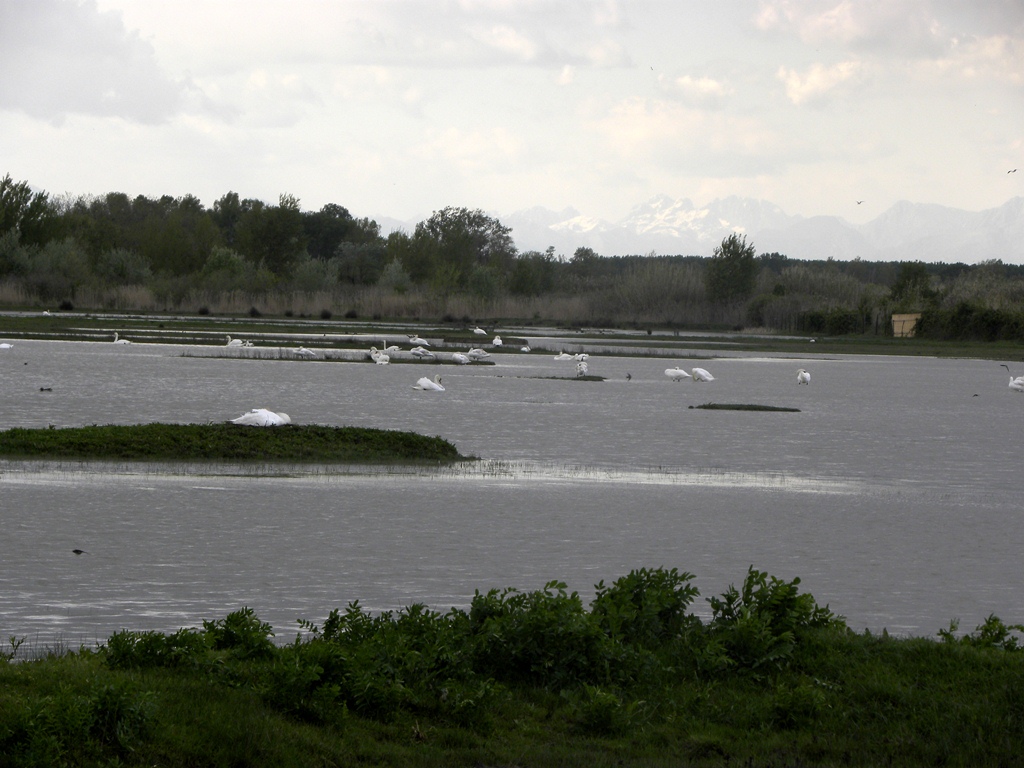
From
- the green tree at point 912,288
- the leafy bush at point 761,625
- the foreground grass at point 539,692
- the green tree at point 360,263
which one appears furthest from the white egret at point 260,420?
the green tree at point 360,263

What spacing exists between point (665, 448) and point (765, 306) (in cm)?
7340

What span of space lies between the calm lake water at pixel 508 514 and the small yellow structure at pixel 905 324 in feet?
185

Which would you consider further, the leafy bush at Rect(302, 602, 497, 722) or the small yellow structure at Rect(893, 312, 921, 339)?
the small yellow structure at Rect(893, 312, 921, 339)

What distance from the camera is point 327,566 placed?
36.0 feet

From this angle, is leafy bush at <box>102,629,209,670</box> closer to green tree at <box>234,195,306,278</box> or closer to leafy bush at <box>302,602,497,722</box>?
leafy bush at <box>302,602,497,722</box>

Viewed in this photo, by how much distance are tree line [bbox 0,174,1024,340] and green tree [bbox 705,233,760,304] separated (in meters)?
0.11

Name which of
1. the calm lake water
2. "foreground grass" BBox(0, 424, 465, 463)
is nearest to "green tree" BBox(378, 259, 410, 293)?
the calm lake water

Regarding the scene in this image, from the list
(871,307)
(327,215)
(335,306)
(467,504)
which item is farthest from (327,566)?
(327,215)

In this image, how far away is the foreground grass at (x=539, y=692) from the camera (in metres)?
5.97

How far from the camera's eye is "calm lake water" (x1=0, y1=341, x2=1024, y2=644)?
10.0 m

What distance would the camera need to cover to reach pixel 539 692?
7.41m

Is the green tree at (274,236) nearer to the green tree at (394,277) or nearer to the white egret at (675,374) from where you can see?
the green tree at (394,277)

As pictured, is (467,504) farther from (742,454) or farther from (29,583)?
(742,454)

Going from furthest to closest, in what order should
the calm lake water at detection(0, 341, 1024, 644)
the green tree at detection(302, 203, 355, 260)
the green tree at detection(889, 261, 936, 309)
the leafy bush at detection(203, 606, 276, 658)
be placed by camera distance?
the green tree at detection(302, 203, 355, 260) < the green tree at detection(889, 261, 936, 309) < the calm lake water at detection(0, 341, 1024, 644) < the leafy bush at detection(203, 606, 276, 658)
